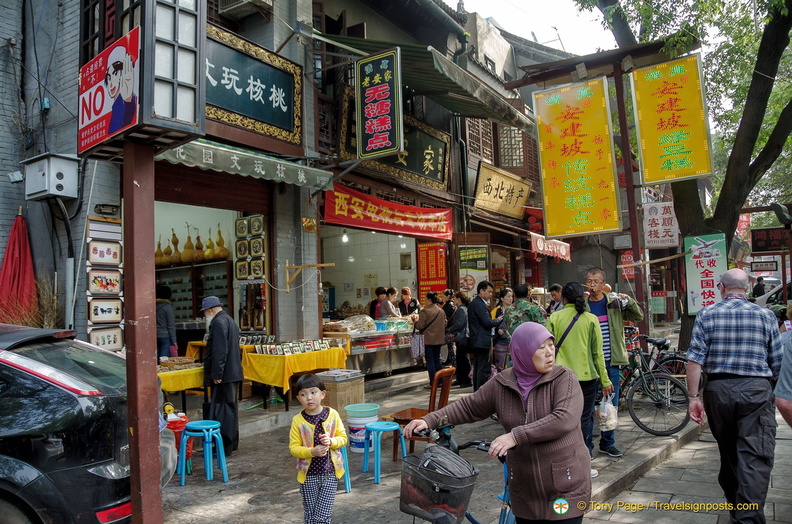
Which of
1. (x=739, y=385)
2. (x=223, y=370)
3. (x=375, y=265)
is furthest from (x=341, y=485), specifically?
(x=375, y=265)

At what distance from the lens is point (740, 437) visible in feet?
13.0

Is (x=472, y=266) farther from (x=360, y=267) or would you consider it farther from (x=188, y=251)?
(x=188, y=251)

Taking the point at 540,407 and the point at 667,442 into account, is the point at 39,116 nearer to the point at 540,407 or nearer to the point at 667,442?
the point at 540,407

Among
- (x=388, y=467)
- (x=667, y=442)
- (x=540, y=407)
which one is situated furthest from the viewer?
(x=667, y=442)

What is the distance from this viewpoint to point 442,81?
436 inches

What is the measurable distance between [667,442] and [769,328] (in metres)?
2.93

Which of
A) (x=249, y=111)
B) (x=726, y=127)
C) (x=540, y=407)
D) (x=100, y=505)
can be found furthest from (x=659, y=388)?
(x=726, y=127)

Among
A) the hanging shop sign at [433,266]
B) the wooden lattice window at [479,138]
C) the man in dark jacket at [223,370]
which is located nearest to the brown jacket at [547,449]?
the man in dark jacket at [223,370]

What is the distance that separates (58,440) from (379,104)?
24.1 feet

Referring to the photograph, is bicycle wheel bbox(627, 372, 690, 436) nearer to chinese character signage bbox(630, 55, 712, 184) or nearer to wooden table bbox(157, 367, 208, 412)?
chinese character signage bbox(630, 55, 712, 184)

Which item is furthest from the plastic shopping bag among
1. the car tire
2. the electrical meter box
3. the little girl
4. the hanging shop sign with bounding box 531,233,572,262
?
the hanging shop sign with bounding box 531,233,572,262

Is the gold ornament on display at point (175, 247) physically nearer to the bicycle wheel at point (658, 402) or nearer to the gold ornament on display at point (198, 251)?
the gold ornament on display at point (198, 251)

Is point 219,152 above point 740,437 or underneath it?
above

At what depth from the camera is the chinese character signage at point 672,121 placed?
875cm
